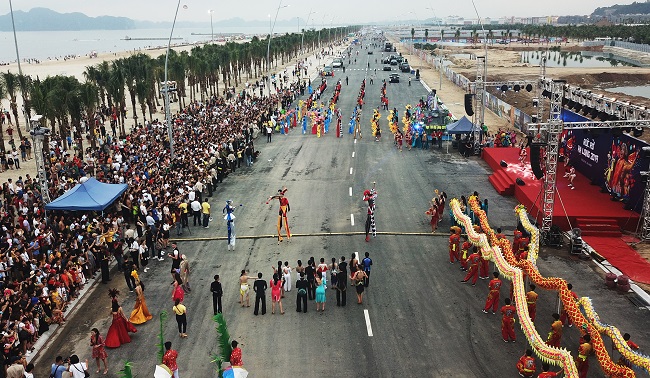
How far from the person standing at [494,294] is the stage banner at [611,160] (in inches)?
373

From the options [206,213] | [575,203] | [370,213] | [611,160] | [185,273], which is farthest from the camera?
[611,160]

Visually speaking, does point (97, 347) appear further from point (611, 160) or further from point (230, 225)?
point (611, 160)

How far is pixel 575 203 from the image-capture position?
2230cm

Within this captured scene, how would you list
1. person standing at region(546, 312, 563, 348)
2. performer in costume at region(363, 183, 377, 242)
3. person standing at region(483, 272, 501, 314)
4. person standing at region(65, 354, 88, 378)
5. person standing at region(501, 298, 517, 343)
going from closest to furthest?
person standing at region(65, 354, 88, 378), person standing at region(546, 312, 563, 348), person standing at region(501, 298, 517, 343), person standing at region(483, 272, 501, 314), performer in costume at region(363, 183, 377, 242)

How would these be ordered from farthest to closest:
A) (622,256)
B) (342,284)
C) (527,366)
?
(622,256)
(342,284)
(527,366)

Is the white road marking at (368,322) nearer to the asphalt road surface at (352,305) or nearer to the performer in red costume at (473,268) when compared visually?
the asphalt road surface at (352,305)

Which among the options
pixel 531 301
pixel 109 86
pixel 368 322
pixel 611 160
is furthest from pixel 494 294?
pixel 109 86

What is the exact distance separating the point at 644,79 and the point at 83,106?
7618cm

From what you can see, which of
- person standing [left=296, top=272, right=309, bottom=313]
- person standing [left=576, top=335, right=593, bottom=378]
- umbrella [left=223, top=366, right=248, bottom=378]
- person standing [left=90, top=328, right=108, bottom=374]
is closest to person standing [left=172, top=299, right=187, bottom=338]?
person standing [left=90, top=328, right=108, bottom=374]

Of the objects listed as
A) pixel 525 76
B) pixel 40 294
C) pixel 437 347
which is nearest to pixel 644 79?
pixel 525 76

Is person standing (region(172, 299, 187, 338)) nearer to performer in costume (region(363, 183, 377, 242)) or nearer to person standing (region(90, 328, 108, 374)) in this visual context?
person standing (region(90, 328, 108, 374))

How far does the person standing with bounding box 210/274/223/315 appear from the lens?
14773 mm

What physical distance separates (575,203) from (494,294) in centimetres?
962

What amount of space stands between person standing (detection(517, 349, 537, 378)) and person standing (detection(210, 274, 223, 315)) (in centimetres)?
778
